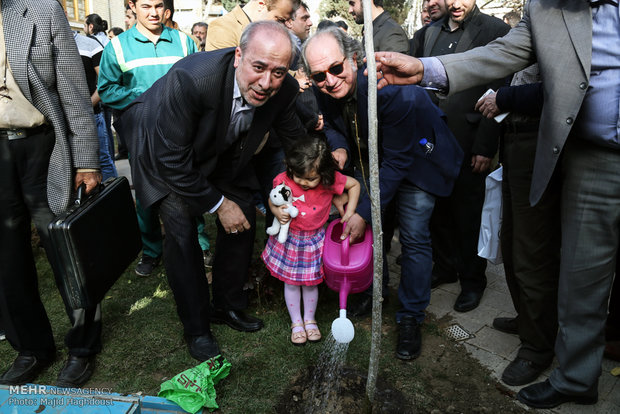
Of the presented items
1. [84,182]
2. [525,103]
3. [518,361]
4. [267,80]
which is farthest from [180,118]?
[518,361]

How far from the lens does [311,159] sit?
9.73ft

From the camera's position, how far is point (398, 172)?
2928 mm

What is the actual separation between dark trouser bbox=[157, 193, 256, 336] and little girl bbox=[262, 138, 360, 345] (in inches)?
8.6

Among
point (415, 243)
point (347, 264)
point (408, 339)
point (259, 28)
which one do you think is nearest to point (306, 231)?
point (347, 264)

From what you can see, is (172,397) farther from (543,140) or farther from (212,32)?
(212,32)

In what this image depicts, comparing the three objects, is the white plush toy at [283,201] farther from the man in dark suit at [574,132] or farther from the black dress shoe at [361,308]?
the man in dark suit at [574,132]

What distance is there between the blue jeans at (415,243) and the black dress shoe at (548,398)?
0.81m

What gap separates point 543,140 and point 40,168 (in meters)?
2.58

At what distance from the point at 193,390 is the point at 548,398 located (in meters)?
1.86

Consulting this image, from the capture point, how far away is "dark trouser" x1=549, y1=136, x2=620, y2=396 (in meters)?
2.24

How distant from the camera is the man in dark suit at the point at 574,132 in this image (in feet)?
6.88

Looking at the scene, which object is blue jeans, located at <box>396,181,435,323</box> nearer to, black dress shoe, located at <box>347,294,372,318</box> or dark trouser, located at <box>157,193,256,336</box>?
black dress shoe, located at <box>347,294,372,318</box>
